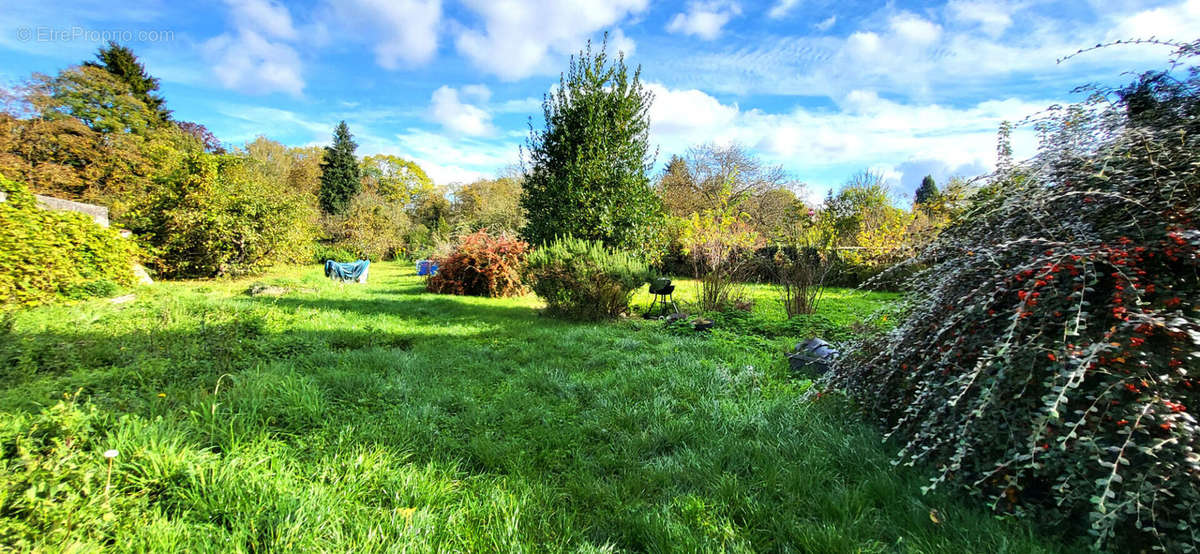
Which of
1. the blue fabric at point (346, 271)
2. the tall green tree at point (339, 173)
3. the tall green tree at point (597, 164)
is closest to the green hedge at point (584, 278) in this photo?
the tall green tree at point (597, 164)

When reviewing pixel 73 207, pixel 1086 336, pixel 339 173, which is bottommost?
pixel 1086 336

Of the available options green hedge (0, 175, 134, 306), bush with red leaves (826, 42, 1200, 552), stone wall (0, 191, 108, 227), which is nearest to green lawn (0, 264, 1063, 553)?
bush with red leaves (826, 42, 1200, 552)

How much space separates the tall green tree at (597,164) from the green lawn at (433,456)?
4.07m

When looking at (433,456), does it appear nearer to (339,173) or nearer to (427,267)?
(427,267)

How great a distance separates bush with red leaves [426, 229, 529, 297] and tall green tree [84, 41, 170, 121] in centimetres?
2485

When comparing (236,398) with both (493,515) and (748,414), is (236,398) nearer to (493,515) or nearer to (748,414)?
(493,515)

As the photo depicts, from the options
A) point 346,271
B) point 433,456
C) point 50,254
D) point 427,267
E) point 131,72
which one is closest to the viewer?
point 433,456

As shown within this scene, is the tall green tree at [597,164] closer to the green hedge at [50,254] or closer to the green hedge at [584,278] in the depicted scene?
the green hedge at [584,278]

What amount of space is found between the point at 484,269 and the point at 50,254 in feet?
23.1

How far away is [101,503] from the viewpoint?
69.0 inches

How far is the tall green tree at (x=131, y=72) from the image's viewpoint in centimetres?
2323

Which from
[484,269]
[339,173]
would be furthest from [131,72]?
[484,269]

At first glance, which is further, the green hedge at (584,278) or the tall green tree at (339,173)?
the tall green tree at (339,173)

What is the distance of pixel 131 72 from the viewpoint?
936 inches
